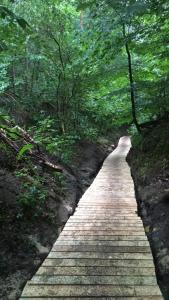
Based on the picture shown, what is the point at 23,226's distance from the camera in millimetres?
5078

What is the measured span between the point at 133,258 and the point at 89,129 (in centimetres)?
1101

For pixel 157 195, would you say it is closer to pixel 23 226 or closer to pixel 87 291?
pixel 23 226

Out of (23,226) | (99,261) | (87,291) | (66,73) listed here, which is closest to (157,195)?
(99,261)

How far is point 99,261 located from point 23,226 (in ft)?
4.89

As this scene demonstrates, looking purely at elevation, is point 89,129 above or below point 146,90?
below

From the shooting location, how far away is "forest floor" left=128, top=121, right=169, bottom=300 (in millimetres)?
4480

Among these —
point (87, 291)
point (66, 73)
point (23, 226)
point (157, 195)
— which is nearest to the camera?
point (87, 291)

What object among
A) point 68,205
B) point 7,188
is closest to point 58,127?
point 68,205

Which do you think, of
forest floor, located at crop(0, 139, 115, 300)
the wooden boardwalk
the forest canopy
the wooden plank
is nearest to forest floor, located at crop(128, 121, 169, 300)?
the wooden boardwalk

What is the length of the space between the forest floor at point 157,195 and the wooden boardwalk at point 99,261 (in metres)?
0.16

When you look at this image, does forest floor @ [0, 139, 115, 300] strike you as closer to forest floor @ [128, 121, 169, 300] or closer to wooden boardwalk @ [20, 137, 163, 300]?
wooden boardwalk @ [20, 137, 163, 300]

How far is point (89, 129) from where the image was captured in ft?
49.7

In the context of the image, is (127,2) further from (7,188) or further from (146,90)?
(146,90)

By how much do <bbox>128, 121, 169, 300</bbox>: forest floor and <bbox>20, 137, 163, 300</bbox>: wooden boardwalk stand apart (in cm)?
16
